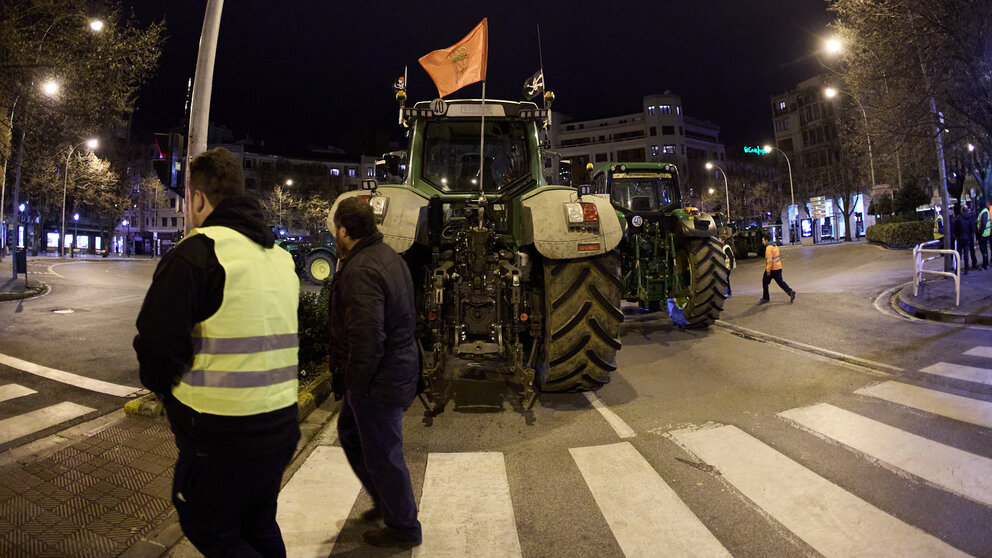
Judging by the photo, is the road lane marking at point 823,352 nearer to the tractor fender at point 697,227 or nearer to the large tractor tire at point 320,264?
the tractor fender at point 697,227

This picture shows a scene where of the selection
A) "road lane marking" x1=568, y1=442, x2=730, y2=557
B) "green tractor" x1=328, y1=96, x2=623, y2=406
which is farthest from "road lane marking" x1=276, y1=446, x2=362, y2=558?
"road lane marking" x1=568, y1=442, x2=730, y2=557

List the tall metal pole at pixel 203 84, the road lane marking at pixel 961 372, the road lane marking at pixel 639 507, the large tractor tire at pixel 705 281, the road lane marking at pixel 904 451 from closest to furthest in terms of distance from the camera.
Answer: the road lane marking at pixel 639 507
the road lane marking at pixel 904 451
the tall metal pole at pixel 203 84
the road lane marking at pixel 961 372
the large tractor tire at pixel 705 281

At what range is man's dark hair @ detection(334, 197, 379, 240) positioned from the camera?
106 inches

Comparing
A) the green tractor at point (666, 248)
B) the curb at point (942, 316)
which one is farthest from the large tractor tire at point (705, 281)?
the curb at point (942, 316)

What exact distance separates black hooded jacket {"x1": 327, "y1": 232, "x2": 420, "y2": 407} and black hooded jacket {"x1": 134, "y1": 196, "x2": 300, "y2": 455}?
0.60 metres

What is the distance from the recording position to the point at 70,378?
5656 millimetres

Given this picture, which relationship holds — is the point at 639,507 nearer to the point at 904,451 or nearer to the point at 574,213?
the point at 904,451

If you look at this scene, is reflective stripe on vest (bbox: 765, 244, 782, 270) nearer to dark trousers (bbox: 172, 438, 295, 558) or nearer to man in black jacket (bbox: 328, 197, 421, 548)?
man in black jacket (bbox: 328, 197, 421, 548)

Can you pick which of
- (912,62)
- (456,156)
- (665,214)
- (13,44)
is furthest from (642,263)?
(13,44)

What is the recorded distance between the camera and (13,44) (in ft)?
25.1

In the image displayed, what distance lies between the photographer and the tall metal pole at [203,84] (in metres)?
4.69

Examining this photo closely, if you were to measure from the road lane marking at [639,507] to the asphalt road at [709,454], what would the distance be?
0.01 metres

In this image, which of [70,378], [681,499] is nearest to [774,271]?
[681,499]

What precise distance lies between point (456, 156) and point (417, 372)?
3.65 metres
